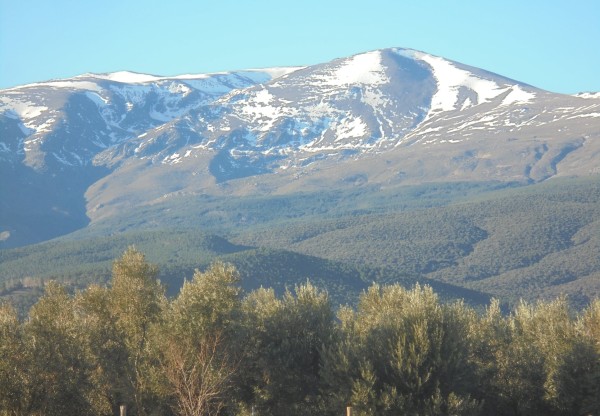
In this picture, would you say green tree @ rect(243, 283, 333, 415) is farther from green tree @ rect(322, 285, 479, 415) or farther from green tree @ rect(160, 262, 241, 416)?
green tree @ rect(322, 285, 479, 415)

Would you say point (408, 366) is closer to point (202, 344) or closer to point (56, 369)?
point (202, 344)

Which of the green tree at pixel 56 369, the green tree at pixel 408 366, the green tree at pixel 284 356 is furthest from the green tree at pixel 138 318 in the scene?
the green tree at pixel 408 366

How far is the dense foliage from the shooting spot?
4394cm

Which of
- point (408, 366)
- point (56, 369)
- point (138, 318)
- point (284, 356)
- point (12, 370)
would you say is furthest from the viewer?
point (138, 318)

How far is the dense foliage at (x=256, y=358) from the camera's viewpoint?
144ft

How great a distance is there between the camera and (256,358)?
1921 inches

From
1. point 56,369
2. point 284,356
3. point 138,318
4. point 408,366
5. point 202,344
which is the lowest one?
point 284,356

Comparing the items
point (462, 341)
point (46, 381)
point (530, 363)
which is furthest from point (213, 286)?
point (530, 363)

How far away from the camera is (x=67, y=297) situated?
52.1 m

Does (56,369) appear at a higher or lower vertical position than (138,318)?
lower

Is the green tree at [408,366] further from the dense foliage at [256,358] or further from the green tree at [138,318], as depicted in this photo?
the green tree at [138,318]

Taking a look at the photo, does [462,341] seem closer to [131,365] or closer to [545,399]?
[545,399]

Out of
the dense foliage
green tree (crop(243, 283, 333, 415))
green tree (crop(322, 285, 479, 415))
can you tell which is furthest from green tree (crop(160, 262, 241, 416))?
green tree (crop(322, 285, 479, 415))

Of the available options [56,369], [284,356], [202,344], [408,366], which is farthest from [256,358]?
[56,369]
